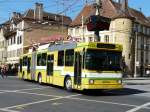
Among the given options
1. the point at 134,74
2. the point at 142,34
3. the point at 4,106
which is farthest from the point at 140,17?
the point at 4,106

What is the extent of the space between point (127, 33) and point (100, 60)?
222 ft

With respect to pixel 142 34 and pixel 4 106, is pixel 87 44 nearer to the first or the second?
pixel 4 106

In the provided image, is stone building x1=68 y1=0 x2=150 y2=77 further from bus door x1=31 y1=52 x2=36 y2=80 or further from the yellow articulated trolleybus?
the yellow articulated trolleybus

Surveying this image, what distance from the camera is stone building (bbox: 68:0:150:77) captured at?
90500 mm

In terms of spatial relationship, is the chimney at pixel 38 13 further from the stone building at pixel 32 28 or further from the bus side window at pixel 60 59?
the bus side window at pixel 60 59

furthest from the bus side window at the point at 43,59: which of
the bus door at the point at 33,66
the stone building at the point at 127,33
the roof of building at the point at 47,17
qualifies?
the roof of building at the point at 47,17

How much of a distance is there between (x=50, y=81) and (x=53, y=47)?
2.20 meters

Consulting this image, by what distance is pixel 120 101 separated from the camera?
20.8m

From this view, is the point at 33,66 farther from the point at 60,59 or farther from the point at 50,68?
the point at 60,59

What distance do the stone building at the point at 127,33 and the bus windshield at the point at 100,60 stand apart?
60.5 m

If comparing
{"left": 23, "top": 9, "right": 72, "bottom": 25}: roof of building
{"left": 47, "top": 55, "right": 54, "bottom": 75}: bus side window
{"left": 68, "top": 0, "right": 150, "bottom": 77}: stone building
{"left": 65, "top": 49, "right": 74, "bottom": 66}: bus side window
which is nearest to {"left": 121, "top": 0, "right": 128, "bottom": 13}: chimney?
{"left": 68, "top": 0, "right": 150, "bottom": 77}: stone building

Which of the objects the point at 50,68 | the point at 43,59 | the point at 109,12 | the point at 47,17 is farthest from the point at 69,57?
the point at 47,17

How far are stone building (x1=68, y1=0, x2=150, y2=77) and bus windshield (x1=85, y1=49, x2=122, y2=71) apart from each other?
60.5 m

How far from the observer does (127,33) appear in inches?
3585
